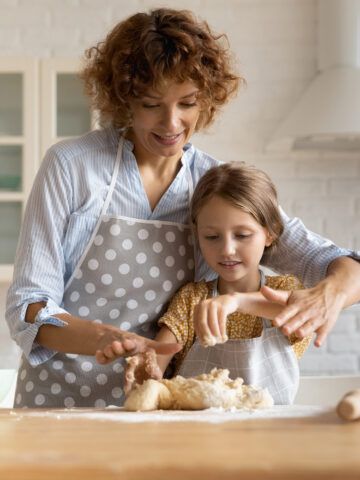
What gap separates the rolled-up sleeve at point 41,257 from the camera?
115 cm

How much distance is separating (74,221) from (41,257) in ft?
0.33

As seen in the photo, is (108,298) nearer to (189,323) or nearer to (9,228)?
(189,323)

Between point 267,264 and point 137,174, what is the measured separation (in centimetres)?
33

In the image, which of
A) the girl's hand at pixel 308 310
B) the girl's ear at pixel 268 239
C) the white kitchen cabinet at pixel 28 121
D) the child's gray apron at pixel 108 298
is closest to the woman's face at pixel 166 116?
the child's gray apron at pixel 108 298

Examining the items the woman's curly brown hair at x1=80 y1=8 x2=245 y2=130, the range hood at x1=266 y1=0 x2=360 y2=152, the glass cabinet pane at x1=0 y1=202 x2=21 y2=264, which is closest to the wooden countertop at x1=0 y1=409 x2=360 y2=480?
the woman's curly brown hair at x1=80 y1=8 x2=245 y2=130

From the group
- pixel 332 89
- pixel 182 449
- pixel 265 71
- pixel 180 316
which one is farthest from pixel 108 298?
pixel 265 71

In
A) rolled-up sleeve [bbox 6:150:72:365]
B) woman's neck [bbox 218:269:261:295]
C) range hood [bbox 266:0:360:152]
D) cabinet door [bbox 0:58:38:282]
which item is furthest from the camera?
cabinet door [bbox 0:58:38:282]

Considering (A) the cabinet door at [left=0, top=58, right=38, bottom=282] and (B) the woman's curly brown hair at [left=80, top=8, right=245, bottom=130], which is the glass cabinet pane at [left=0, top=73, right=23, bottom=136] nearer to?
(A) the cabinet door at [left=0, top=58, right=38, bottom=282]

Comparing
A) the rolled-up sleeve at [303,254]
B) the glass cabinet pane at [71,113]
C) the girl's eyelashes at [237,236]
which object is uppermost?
the glass cabinet pane at [71,113]

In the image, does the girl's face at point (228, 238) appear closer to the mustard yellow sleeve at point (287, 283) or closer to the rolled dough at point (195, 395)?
the mustard yellow sleeve at point (287, 283)

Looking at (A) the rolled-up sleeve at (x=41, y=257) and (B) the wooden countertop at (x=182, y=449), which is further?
(A) the rolled-up sleeve at (x=41, y=257)

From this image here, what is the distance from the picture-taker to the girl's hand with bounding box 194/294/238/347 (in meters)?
0.97

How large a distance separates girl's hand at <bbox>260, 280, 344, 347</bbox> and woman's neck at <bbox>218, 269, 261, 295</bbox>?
25 centimetres

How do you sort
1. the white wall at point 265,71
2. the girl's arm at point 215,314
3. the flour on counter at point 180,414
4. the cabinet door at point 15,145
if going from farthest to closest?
the white wall at point 265,71 < the cabinet door at point 15,145 < the girl's arm at point 215,314 < the flour on counter at point 180,414
